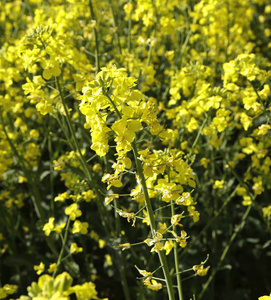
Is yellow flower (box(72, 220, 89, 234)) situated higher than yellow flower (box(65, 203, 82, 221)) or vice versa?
yellow flower (box(65, 203, 82, 221))

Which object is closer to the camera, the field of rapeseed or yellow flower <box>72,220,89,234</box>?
the field of rapeseed

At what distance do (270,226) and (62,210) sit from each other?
68.7 inches

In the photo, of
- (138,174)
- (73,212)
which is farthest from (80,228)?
(138,174)

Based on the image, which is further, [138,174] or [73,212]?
[73,212]

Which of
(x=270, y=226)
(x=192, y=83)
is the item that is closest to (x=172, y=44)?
(x=192, y=83)

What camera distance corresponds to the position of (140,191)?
1.74 m

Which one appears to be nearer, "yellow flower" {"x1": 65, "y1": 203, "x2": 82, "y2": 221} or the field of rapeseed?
the field of rapeseed

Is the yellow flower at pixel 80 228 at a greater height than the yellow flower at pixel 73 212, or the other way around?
the yellow flower at pixel 73 212

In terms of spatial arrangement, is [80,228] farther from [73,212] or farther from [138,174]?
[138,174]

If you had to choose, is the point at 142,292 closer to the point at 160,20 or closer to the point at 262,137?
the point at 262,137

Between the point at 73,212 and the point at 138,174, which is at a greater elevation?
the point at 138,174

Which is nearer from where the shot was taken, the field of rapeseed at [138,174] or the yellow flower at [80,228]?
the field of rapeseed at [138,174]

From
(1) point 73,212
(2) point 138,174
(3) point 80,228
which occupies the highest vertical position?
(2) point 138,174

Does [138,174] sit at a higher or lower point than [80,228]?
higher
